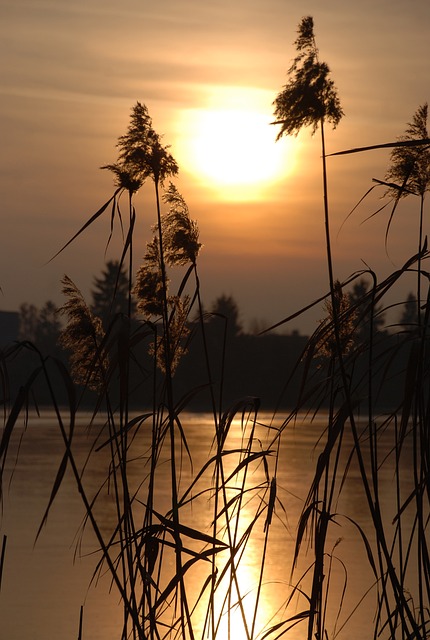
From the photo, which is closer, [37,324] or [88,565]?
[88,565]

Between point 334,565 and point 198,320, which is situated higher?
point 198,320

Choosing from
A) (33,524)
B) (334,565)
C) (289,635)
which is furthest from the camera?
(33,524)

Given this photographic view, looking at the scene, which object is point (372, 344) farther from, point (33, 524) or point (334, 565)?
point (33, 524)

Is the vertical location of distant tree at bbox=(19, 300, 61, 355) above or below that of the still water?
above

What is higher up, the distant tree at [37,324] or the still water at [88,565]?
the distant tree at [37,324]

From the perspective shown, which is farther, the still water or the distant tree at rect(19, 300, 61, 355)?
the distant tree at rect(19, 300, 61, 355)

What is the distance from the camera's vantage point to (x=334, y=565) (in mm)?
10984

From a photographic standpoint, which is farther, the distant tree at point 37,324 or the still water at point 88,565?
the distant tree at point 37,324

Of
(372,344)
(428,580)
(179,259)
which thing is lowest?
(428,580)

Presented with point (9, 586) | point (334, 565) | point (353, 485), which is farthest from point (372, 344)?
point (353, 485)

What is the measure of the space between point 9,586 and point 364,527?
5687mm

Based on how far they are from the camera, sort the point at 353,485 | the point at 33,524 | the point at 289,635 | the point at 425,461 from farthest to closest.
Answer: the point at 353,485, the point at 33,524, the point at 289,635, the point at 425,461

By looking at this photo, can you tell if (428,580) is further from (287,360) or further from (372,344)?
(287,360)

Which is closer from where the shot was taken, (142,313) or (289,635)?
(142,313)
